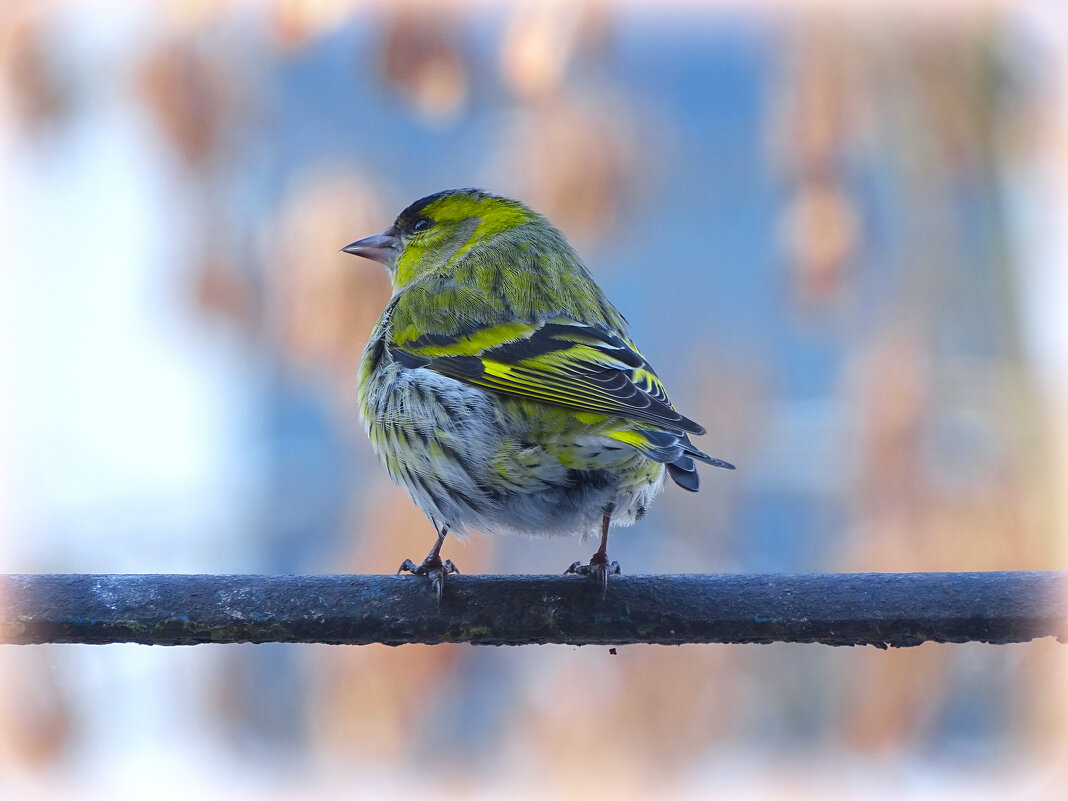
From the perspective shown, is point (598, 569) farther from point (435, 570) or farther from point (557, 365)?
point (557, 365)

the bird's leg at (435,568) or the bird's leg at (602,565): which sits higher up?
the bird's leg at (602,565)

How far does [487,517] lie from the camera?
2.18 metres

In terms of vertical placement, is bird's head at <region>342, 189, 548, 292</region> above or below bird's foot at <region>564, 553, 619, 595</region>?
above

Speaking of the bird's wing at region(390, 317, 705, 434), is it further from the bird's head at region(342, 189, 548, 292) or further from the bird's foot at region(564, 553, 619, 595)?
the bird's head at region(342, 189, 548, 292)

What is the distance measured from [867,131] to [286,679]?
2533 millimetres

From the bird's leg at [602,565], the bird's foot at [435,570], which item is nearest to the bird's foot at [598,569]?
the bird's leg at [602,565]

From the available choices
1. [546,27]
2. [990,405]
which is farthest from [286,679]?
[990,405]

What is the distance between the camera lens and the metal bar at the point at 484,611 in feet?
5.07

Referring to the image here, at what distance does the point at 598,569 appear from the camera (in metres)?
1.95

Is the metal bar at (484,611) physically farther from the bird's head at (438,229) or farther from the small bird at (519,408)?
the bird's head at (438,229)

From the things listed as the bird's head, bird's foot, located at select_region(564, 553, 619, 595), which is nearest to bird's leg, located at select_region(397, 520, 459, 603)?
bird's foot, located at select_region(564, 553, 619, 595)

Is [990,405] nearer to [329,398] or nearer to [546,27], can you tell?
[546,27]

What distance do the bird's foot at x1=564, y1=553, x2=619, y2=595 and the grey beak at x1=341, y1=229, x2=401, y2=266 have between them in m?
1.21

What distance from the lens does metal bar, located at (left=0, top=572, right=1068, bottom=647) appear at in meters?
1.55
